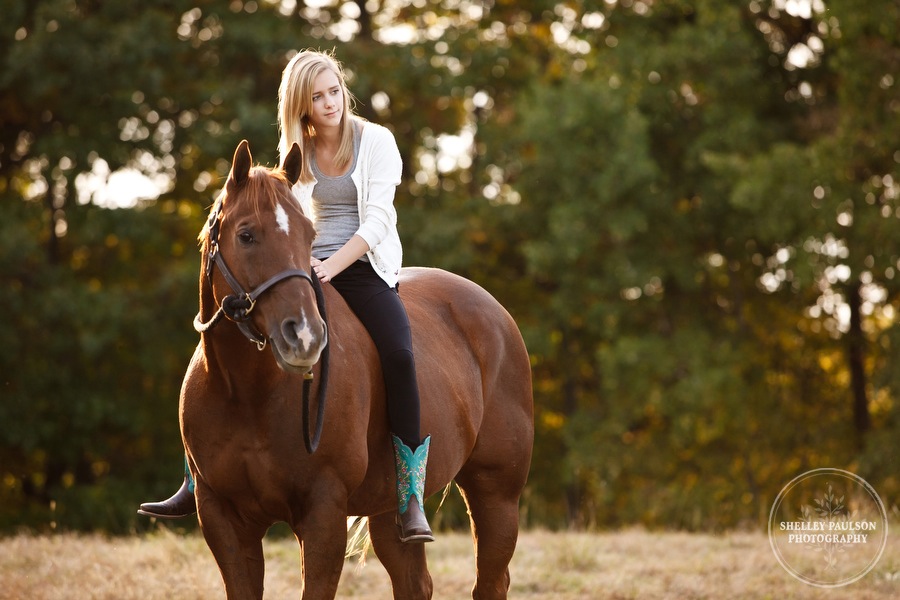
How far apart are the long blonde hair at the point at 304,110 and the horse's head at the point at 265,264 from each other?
1.80ft

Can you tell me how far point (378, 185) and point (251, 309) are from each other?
106cm

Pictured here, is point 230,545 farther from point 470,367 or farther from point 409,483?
point 470,367

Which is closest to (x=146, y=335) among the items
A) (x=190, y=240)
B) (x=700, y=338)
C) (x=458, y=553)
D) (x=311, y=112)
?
(x=190, y=240)

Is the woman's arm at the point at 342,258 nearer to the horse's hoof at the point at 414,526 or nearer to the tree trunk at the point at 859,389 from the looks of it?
the horse's hoof at the point at 414,526

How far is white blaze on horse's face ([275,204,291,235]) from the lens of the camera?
3.81 meters

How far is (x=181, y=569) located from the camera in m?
6.80

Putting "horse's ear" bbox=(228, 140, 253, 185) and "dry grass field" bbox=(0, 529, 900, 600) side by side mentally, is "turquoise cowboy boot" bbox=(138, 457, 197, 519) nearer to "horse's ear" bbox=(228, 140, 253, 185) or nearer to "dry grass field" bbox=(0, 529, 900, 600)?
"horse's ear" bbox=(228, 140, 253, 185)

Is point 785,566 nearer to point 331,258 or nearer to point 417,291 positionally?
point 417,291

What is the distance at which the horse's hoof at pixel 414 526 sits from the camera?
14.4 feet

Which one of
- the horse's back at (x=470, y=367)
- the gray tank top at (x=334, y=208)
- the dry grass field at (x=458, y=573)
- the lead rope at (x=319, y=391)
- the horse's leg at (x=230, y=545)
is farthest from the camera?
the dry grass field at (x=458, y=573)

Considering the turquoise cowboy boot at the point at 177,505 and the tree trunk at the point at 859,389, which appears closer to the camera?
the turquoise cowboy boot at the point at 177,505

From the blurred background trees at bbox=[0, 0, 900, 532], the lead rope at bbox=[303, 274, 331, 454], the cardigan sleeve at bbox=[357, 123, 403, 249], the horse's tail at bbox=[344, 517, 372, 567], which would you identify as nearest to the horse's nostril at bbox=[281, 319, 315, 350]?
the lead rope at bbox=[303, 274, 331, 454]

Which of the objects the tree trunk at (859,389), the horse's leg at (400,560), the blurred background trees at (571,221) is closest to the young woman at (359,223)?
the horse's leg at (400,560)

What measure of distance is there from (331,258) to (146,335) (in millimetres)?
14765
